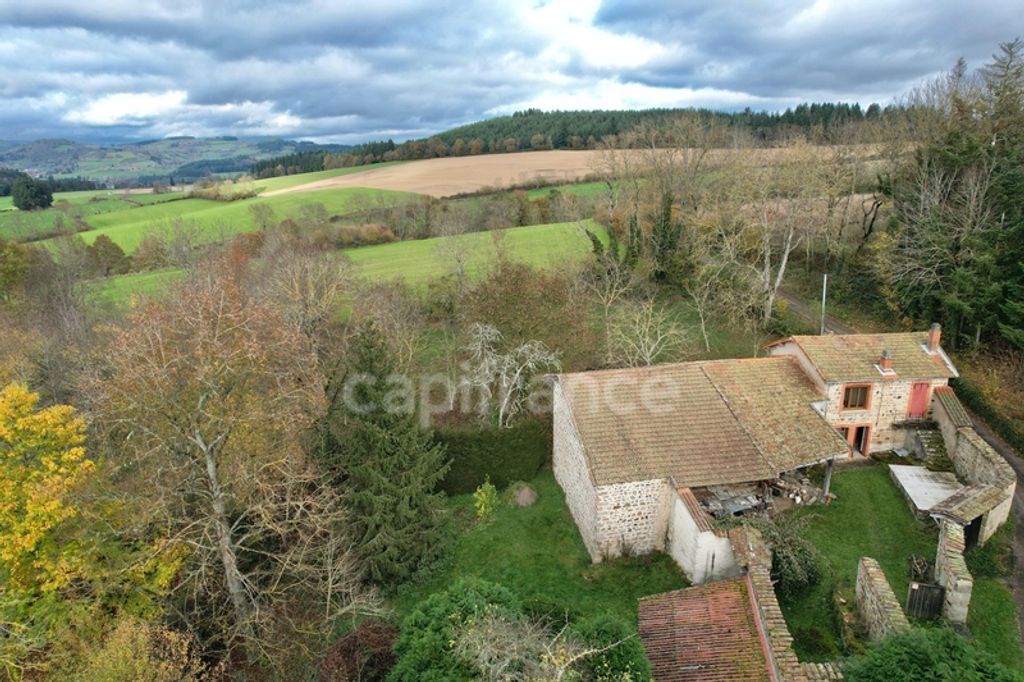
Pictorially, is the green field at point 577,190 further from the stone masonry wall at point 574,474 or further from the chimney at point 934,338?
the stone masonry wall at point 574,474

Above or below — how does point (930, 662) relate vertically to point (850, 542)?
above

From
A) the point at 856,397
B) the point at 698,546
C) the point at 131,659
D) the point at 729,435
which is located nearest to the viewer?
the point at 131,659

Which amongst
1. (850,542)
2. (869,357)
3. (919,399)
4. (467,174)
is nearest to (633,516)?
(850,542)

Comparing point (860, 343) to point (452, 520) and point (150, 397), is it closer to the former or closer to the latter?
point (452, 520)

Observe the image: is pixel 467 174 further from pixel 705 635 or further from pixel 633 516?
pixel 705 635

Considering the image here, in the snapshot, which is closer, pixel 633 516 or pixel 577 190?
pixel 633 516

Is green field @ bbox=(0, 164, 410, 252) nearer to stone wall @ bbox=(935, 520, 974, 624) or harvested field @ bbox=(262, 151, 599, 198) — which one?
harvested field @ bbox=(262, 151, 599, 198)
